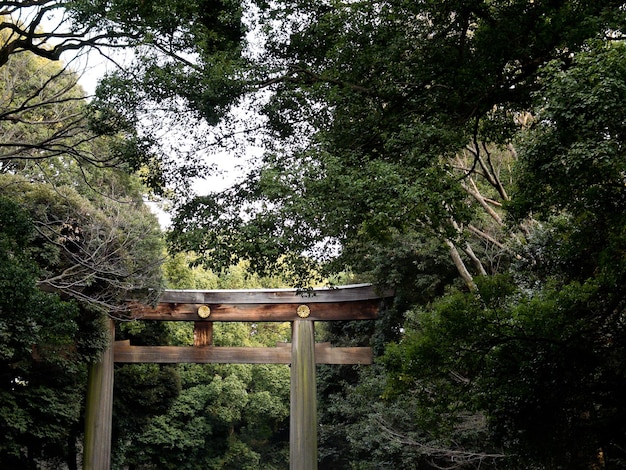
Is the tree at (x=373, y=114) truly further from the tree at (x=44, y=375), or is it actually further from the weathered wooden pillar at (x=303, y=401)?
the weathered wooden pillar at (x=303, y=401)

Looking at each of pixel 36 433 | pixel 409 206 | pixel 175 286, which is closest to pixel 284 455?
pixel 175 286

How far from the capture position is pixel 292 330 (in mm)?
10242

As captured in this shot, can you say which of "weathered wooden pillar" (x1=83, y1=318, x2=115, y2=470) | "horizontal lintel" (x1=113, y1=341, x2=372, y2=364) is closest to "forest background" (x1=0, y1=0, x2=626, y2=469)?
"weathered wooden pillar" (x1=83, y1=318, x2=115, y2=470)

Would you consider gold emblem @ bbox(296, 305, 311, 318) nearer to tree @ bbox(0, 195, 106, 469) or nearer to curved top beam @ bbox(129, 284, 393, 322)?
curved top beam @ bbox(129, 284, 393, 322)

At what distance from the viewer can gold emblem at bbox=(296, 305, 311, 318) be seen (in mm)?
10156

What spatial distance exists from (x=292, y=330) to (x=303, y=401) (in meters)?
1.12

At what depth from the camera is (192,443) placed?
13.9 metres

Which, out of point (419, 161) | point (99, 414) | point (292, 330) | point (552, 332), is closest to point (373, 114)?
point (419, 161)

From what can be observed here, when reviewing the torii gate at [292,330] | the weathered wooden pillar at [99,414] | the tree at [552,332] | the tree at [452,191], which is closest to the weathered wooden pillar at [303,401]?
the torii gate at [292,330]

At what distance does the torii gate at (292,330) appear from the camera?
387 inches

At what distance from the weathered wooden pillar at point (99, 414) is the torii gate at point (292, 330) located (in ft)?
0.21

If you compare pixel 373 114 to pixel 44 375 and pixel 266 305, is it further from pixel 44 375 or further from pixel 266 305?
pixel 44 375

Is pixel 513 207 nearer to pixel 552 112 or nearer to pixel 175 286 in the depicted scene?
pixel 552 112

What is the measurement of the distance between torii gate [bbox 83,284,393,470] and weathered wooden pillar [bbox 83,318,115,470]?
7cm
